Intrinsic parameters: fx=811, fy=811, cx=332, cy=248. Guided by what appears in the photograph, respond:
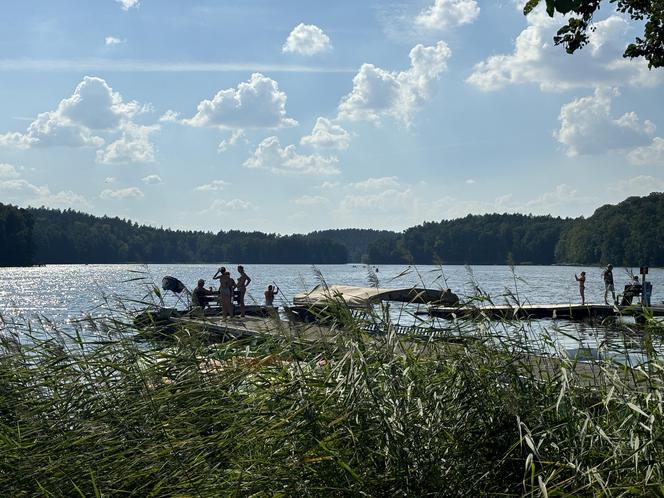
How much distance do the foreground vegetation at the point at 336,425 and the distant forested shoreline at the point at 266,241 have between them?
308ft

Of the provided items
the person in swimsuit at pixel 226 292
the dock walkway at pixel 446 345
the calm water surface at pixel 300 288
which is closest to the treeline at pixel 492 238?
the calm water surface at pixel 300 288

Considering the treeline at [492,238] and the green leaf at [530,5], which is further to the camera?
the treeline at [492,238]

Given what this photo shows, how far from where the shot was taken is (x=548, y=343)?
19.4 ft

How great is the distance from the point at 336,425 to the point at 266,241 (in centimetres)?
18540

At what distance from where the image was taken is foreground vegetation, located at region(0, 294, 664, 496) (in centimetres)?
422

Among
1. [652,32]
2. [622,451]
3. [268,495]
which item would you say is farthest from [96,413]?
[652,32]

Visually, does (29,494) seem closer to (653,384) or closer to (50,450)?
(50,450)

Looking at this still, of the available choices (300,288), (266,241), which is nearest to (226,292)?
(300,288)

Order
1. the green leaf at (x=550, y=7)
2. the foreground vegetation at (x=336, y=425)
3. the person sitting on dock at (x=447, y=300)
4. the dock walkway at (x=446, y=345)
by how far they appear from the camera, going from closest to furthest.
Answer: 1. the foreground vegetation at (x=336, y=425)
2. the dock walkway at (x=446, y=345)
3. the person sitting on dock at (x=447, y=300)
4. the green leaf at (x=550, y=7)

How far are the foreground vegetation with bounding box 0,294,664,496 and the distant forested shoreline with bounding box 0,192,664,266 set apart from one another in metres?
93.8

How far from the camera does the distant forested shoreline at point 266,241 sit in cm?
11519

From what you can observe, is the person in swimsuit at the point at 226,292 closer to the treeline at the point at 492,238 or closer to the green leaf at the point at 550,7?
the green leaf at the point at 550,7

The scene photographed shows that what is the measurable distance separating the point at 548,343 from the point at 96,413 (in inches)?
125

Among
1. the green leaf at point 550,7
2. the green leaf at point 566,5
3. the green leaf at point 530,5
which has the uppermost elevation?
the green leaf at point 530,5
